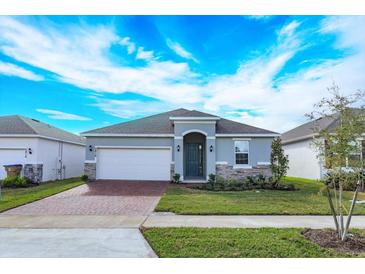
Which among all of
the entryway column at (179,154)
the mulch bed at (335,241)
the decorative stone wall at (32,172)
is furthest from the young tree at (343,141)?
the decorative stone wall at (32,172)

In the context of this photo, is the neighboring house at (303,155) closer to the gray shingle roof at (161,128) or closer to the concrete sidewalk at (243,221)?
the gray shingle roof at (161,128)

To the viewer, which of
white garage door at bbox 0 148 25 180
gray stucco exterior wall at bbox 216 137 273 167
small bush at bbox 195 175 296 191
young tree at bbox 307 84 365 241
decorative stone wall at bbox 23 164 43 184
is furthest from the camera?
gray stucco exterior wall at bbox 216 137 273 167

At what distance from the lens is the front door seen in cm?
1809

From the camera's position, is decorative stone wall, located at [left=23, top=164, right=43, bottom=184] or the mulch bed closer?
the mulch bed

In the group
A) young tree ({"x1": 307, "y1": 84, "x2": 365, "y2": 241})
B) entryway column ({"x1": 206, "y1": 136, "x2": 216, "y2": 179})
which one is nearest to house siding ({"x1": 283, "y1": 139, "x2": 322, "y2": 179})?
entryway column ({"x1": 206, "y1": 136, "x2": 216, "y2": 179})

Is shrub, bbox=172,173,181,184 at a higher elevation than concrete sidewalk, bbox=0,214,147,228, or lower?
higher

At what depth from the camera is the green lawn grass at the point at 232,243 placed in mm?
4723

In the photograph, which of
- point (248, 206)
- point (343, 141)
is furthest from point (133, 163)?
point (343, 141)

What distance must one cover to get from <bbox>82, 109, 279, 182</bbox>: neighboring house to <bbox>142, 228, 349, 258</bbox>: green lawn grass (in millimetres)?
10630

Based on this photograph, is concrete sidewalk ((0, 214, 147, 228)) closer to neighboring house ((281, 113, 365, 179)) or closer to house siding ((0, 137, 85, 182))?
house siding ((0, 137, 85, 182))

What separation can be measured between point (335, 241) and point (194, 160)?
1294 centimetres

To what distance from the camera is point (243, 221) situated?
7.05 meters
